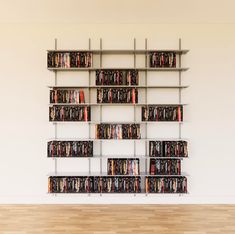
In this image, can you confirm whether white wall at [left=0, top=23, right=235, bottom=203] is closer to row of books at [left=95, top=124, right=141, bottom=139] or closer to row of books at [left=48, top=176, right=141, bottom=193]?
row of books at [left=48, top=176, right=141, bottom=193]

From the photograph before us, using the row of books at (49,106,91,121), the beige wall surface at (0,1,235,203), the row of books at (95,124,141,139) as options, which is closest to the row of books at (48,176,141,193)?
the beige wall surface at (0,1,235,203)

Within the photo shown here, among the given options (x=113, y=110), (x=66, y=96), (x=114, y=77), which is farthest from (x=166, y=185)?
(x=66, y=96)

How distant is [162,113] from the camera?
14.2 feet

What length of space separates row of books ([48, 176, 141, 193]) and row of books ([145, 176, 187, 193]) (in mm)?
156

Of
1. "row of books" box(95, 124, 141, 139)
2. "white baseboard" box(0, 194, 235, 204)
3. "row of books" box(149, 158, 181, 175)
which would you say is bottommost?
Answer: "white baseboard" box(0, 194, 235, 204)

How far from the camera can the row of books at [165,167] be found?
4.35m

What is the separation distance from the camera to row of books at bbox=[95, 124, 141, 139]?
4324 millimetres

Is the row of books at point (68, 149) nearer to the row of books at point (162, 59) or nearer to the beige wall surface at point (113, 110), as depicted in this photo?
the beige wall surface at point (113, 110)

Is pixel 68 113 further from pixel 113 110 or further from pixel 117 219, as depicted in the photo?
pixel 117 219

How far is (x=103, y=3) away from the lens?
3965mm
